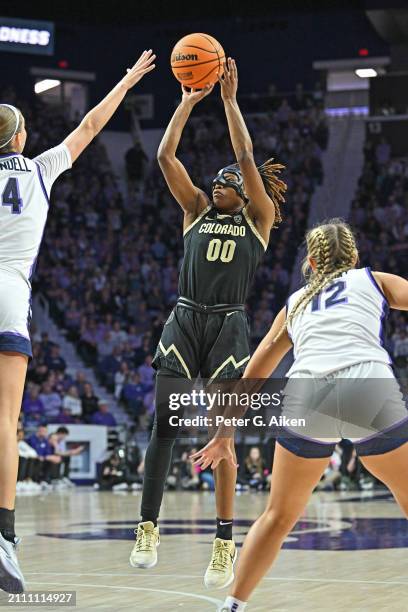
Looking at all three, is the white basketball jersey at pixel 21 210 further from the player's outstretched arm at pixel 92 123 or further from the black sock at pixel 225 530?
the black sock at pixel 225 530

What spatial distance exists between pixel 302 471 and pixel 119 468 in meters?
15.1

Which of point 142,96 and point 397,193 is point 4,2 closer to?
point 142,96

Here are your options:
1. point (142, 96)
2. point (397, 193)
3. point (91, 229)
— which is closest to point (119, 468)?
point (91, 229)

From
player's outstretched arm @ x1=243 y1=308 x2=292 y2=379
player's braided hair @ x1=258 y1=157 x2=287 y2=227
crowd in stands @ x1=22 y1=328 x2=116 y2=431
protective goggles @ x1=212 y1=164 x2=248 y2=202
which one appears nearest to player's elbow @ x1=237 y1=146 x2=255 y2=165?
protective goggles @ x1=212 y1=164 x2=248 y2=202

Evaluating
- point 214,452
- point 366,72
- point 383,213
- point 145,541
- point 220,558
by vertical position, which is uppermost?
point 366,72

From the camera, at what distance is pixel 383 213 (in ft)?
81.4

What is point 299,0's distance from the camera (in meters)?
28.9

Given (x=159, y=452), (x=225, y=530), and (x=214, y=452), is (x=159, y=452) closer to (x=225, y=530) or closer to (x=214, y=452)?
(x=225, y=530)

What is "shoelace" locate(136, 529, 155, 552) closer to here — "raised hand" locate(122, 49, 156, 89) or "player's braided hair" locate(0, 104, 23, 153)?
"player's braided hair" locate(0, 104, 23, 153)

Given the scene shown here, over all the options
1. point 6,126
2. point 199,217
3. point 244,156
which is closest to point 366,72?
point 199,217

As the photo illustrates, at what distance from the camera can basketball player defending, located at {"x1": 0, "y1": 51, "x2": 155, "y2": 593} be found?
5.30 meters

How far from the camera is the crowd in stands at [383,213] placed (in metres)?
22.9

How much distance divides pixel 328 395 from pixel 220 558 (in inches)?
78.2

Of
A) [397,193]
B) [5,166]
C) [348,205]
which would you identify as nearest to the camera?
[5,166]
